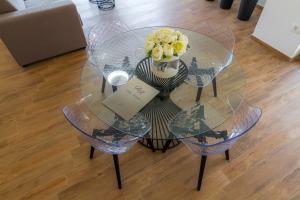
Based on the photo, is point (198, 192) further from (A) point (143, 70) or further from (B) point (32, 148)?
(B) point (32, 148)

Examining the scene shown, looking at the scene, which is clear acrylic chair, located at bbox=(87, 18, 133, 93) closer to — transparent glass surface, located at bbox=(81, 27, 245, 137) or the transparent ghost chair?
transparent glass surface, located at bbox=(81, 27, 245, 137)

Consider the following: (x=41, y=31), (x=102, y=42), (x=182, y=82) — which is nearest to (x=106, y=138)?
(x=182, y=82)

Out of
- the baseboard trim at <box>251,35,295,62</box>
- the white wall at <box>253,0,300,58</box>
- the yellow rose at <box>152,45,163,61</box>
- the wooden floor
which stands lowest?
the wooden floor

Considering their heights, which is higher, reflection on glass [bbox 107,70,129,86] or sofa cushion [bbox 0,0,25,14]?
sofa cushion [bbox 0,0,25,14]

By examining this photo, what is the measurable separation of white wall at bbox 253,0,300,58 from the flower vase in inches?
73.4

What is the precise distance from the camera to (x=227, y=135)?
1.37m

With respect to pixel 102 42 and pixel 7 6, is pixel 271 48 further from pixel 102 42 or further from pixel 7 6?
pixel 7 6

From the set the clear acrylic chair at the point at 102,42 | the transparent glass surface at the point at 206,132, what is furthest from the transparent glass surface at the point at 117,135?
the clear acrylic chair at the point at 102,42

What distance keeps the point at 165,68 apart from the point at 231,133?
2.07 ft

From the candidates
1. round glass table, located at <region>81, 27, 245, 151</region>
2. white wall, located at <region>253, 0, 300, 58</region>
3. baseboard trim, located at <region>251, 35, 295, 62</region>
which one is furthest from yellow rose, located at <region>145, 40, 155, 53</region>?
baseboard trim, located at <region>251, 35, 295, 62</region>

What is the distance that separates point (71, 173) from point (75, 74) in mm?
1233

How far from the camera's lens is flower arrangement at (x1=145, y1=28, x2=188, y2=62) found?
3.97ft

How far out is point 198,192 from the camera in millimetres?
1508

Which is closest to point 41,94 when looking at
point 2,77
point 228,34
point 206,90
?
point 2,77
